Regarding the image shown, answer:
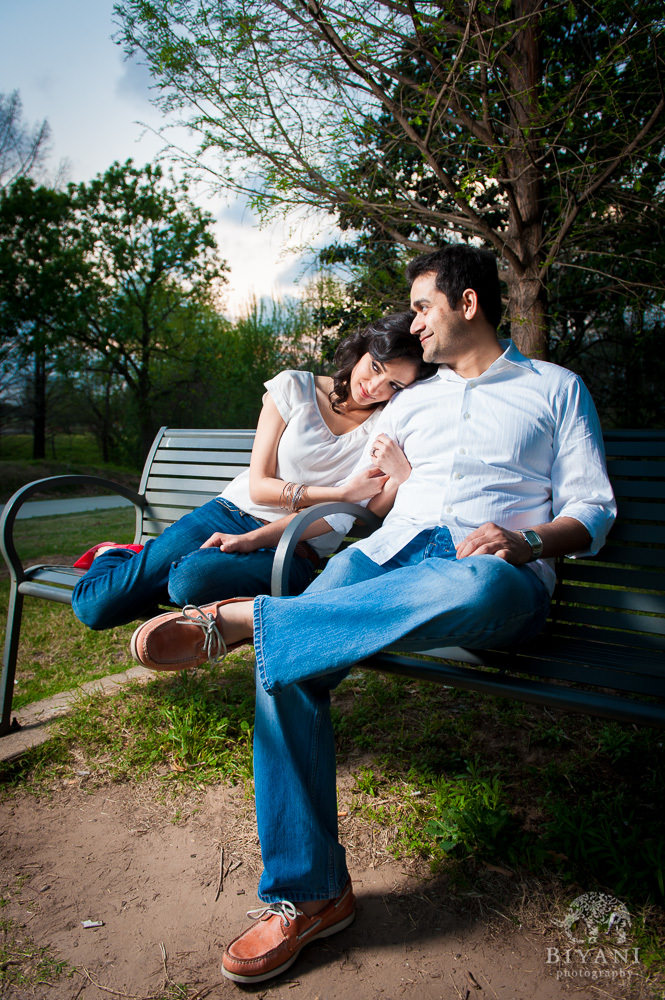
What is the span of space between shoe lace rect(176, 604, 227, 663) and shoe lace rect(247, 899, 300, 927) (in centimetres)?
62

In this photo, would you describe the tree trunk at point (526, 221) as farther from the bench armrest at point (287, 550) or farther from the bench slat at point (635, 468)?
the bench armrest at point (287, 550)

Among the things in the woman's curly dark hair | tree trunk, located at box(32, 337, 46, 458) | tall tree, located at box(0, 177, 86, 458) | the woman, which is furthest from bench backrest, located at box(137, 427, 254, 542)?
tree trunk, located at box(32, 337, 46, 458)

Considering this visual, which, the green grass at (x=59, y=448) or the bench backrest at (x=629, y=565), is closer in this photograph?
the bench backrest at (x=629, y=565)

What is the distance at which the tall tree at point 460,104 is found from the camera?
288 cm

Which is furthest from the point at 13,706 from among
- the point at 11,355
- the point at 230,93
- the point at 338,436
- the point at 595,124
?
the point at 11,355

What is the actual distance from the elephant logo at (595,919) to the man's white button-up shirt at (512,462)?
32.5 inches

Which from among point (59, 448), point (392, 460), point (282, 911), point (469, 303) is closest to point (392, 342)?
point (469, 303)

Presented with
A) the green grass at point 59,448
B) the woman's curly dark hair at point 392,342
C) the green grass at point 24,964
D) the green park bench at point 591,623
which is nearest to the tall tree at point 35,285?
A: the green grass at point 59,448

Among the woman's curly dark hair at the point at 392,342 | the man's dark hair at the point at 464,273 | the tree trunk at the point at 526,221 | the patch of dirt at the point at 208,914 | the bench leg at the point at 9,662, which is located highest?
the tree trunk at the point at 526,221

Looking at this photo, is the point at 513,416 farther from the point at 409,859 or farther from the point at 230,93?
the point at 230,93

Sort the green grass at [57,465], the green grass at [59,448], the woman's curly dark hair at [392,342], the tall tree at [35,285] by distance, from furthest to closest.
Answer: the green grass at [59,448] < the tall tree at [35,285] < the green grass at [57,465] < the woman's curly dark hair at [392,342]

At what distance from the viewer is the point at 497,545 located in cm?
189

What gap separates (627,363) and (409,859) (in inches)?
225

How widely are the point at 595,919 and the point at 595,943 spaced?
80 millimetres
